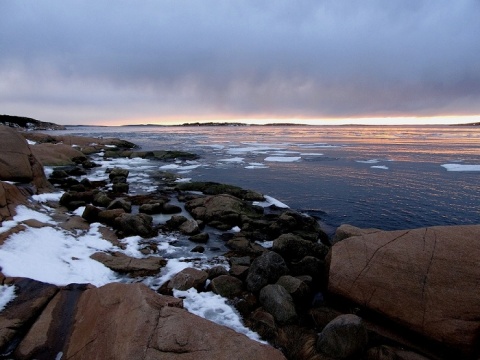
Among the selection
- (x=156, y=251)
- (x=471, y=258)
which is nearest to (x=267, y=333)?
(x=471, y=258)

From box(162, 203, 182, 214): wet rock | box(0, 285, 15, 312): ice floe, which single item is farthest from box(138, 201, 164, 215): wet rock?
box(0, 285, 15, 312): ice floe

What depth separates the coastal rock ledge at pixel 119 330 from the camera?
3678 millimetres

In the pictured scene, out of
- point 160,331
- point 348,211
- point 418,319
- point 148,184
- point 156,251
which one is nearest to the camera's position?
point 160,331

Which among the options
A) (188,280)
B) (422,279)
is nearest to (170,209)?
(188,280)

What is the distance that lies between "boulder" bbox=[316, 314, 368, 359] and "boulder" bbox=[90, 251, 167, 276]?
14.0ft

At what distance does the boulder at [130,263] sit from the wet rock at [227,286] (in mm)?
1666

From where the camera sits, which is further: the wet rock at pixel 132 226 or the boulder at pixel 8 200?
the wet rock at pixel 132 226

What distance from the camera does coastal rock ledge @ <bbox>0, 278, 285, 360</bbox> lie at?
3.68m

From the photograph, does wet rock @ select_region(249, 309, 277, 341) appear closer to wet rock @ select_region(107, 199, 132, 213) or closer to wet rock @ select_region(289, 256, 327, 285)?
wet rock @ select_region(289, 256, 327, 285)

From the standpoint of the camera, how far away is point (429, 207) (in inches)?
555

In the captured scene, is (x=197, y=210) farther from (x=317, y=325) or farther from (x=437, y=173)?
(x=437, y=173)

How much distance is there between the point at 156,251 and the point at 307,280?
4338mm

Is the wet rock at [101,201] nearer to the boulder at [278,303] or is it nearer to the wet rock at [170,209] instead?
the wet rock at [170,209]

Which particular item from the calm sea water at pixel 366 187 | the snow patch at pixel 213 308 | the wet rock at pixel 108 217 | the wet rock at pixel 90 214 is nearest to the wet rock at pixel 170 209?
the wet rock at pixel 108 217
